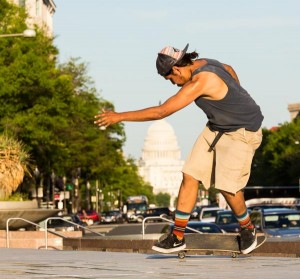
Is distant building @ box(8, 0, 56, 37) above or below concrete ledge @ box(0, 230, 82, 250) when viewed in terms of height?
above

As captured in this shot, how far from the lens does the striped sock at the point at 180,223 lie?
11820 millimetres

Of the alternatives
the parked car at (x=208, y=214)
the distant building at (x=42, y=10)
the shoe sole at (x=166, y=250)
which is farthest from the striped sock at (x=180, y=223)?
the distant building at (x=42, y=10)

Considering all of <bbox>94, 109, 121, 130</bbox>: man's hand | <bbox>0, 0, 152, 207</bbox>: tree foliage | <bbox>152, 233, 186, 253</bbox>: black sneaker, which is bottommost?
<bbox>152, 233, 186, 253</bbox>: black sneaker

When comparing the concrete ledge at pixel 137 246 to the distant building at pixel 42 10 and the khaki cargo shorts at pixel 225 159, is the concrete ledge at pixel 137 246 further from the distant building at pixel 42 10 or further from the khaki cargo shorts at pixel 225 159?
the distant building at pixel 42 10

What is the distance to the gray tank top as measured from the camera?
11.4 m

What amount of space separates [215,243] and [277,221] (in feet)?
62.6

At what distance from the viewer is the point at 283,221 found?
31.2 meters

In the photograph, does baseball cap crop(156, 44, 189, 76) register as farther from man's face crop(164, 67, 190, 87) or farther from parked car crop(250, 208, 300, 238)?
parked car crop(250, 208, 300, 238)

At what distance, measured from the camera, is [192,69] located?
11.5m

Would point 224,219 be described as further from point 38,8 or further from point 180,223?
point 38,8

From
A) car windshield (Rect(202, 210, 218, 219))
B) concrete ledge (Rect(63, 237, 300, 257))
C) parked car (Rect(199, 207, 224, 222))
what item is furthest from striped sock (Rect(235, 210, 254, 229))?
car windshield (Rect(202, 210, 218, 219))

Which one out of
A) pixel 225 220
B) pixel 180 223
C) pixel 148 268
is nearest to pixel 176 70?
pixel 180 223

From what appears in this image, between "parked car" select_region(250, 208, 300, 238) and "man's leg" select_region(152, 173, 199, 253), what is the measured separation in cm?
1777

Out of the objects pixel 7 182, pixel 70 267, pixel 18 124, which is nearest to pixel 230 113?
pixel 70 267
